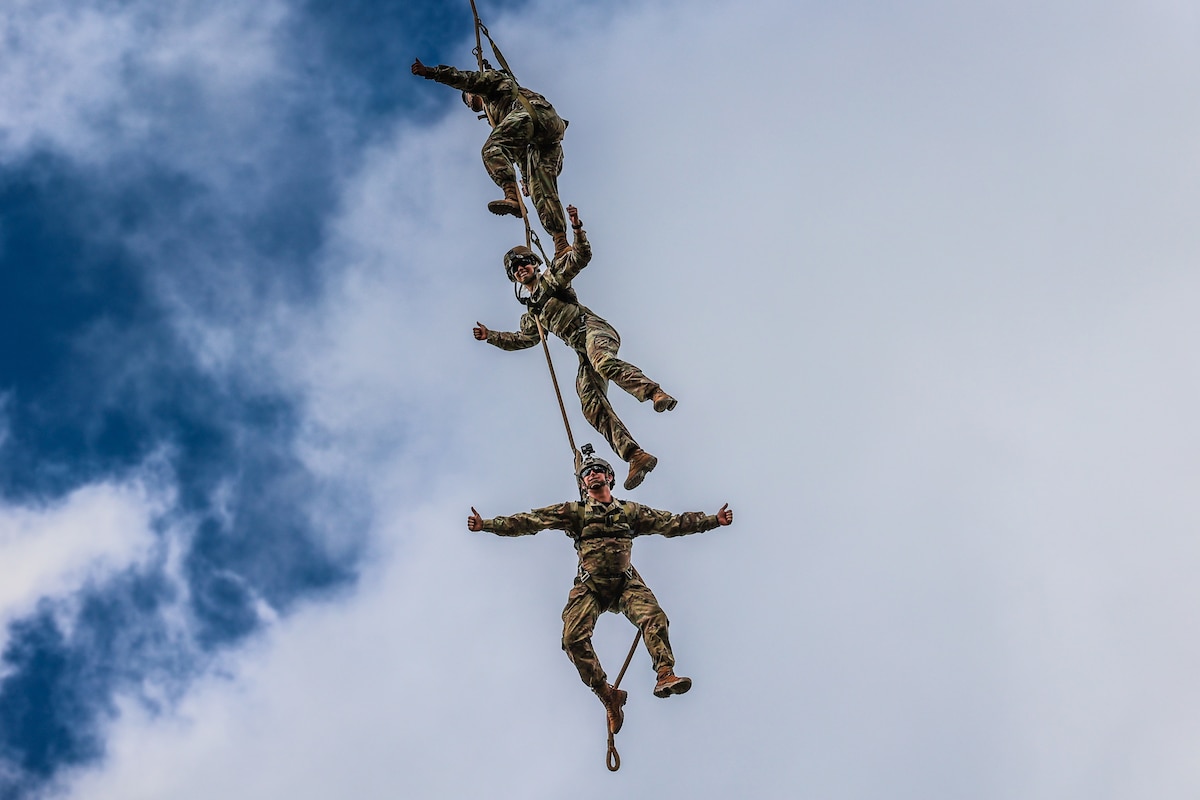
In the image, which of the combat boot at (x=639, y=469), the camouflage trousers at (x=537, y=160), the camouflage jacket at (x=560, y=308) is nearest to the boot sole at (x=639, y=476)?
the combat boot at (x=639, y=469)

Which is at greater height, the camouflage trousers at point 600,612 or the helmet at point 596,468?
the helmet at point 596,468

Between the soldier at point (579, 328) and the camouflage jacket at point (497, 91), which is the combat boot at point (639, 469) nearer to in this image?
the soldier at point (579, 328)

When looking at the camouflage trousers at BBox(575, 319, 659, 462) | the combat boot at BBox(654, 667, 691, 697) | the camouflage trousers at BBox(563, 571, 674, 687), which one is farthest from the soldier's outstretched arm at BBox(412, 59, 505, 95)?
the combat boot at BBox(654, 667, 691, 697)

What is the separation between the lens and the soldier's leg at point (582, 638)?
15.9 m

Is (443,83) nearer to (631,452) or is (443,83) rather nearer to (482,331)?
(482,331)

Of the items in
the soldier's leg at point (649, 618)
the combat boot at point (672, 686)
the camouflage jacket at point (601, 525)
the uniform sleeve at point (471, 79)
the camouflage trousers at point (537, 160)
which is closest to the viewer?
the combat boot at point (672, 686)

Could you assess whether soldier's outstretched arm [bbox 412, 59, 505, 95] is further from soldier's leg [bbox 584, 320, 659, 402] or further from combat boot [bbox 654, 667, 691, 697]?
combat boot [bbox 654, 667, 691, 697]

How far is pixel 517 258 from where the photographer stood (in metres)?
18.1

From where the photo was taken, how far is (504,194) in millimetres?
19109

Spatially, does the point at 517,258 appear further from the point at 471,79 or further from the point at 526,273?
the point at 471,79

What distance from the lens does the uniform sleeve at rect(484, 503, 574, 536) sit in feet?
52.7

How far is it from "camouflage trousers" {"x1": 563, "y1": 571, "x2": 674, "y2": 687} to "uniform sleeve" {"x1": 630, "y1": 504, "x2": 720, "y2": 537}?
2.02 feet

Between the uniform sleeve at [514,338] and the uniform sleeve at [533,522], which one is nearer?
the uniform sleeve at [533,522]

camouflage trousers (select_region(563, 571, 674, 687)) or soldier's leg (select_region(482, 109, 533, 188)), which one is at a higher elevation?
soldier's leg (select_region(482, 109, 533, 188))
